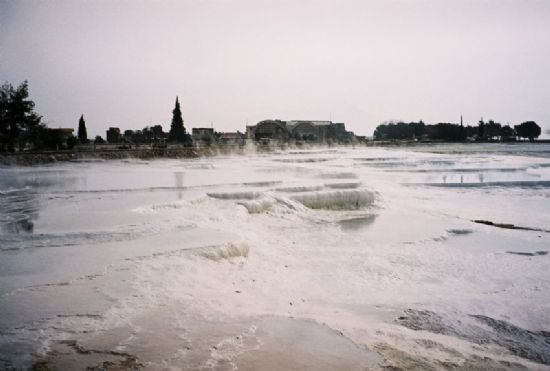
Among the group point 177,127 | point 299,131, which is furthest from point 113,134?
point 299,131

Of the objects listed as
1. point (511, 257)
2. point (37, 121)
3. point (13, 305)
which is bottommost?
point (511, 257)

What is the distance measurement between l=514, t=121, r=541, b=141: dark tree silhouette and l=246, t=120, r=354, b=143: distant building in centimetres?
4892

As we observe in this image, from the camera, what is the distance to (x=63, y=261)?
7008 mm

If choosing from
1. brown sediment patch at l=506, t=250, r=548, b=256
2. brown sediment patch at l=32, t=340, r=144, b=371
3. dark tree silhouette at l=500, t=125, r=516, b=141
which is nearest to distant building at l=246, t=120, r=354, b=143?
dark tree silhouette at l=500, t=125, r=516, b=141

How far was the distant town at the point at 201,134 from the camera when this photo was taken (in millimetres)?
38406

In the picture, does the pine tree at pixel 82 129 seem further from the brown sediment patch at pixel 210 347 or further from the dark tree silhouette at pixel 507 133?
the dark tree silhouette at pixel 507 133

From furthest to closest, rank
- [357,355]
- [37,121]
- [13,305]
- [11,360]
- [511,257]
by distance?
[37,121] → [511,257] → [13,305] → [357,355] → [11,360]

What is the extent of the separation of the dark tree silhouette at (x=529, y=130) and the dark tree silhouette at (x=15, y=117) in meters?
126

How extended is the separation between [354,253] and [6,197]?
1172 centimetres

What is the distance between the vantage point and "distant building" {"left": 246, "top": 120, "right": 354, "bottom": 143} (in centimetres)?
9869

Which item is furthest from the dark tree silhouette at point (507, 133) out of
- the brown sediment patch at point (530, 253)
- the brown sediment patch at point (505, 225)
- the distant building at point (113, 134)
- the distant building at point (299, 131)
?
the brown sediment patch at point (530, 253)

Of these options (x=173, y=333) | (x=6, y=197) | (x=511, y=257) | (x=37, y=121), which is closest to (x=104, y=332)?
(x=173, y=333)

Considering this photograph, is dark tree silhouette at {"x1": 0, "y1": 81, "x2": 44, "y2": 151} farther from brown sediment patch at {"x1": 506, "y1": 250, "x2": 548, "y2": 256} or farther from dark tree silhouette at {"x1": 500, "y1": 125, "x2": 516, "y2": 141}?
dark tree silhouette at {"x1": 500, "y1": 125, "x2": 516, "y2": 141}

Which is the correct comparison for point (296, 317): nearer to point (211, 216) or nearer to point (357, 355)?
point (357, 355)
